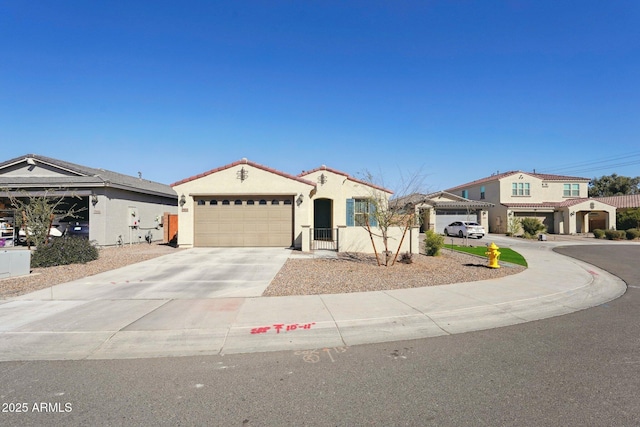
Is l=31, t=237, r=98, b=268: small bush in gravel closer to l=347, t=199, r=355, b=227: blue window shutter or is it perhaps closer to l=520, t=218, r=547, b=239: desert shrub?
l=347, t=199, r=355, b=227: blue window shutter

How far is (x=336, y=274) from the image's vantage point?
9898mm

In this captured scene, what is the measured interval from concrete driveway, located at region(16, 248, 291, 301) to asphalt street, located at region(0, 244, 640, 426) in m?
3.51

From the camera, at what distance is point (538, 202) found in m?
36.1

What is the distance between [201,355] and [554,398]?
418 centimetres

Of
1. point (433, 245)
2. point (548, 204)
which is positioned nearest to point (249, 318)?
point (433, 245)

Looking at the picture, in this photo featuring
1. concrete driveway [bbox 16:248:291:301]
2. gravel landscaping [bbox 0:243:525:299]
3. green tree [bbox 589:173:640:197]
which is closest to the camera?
→ concrete driveway [bbox 16:248:291:301]

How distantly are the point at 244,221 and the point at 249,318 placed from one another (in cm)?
1154

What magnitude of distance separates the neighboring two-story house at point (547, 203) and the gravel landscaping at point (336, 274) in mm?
25848

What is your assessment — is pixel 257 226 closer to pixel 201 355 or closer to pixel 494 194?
pixel 201 355

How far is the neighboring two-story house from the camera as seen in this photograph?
33.0 metres

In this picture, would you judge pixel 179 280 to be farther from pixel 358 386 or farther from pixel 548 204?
pixel 548 204

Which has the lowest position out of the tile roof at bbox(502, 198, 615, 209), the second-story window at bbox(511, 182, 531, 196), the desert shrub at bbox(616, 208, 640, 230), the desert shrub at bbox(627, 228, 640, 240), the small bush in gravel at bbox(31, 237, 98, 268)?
the desert shrub at bbox(627, 228, 640, 240)

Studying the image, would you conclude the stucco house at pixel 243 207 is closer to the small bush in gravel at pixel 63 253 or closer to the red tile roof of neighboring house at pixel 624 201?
the small bush in gravel at pixel 63 253

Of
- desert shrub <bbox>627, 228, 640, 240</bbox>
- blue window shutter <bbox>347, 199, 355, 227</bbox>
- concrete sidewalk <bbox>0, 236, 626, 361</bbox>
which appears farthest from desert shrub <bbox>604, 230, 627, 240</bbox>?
concrete sidewalk <bbox>0, 236, 626, 361</bbox>
